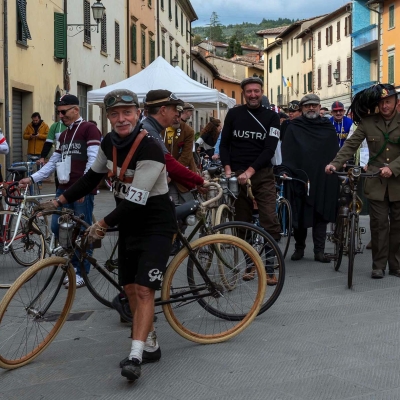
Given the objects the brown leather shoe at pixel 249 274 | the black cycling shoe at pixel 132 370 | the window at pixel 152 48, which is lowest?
the black cycling shoe at pixel 132 370

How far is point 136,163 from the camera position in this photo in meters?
4.55

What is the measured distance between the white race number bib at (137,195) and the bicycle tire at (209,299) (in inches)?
27.2

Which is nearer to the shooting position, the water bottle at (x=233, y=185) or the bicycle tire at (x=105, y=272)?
the bicycle tire at (x=105, y=272)

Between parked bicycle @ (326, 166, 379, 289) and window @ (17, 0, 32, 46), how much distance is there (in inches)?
550

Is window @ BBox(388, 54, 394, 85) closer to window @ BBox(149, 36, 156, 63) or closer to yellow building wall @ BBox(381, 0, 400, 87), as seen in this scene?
yellow building wall @ BBox(381, 0, 400, 87)

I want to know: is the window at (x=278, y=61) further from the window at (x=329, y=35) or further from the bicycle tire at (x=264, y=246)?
the bicycle tire at (x=264, y=246)

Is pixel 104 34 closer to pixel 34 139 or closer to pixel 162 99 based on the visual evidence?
pixel 34 139

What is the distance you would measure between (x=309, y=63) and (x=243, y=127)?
197ft

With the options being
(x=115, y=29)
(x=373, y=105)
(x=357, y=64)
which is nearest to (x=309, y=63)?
(x=357, y=64)

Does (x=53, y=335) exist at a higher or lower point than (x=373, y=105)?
lower

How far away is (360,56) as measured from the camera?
51969 millimetres

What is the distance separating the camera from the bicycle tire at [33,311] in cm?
461

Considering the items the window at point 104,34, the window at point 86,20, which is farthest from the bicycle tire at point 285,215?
the window at point 104,34

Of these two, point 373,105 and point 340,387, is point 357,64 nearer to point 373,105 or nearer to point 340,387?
point 373,105
